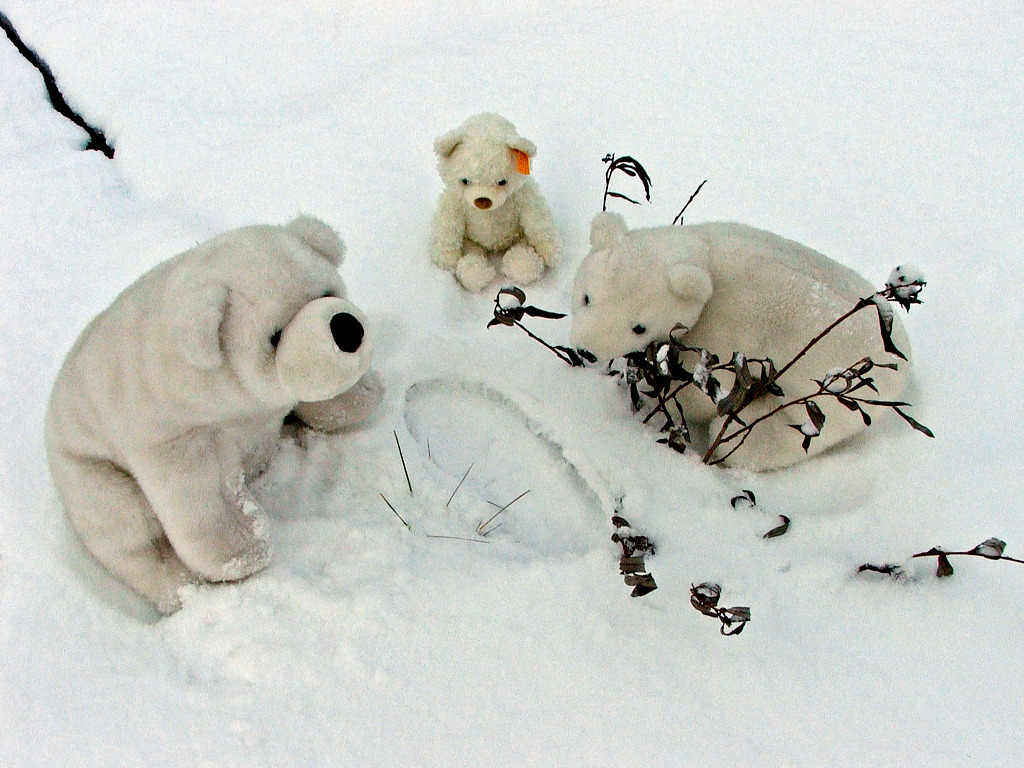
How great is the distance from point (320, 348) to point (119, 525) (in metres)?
0.60

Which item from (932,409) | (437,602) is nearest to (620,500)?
(437,602)

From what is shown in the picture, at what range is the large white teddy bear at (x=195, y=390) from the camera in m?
1.23

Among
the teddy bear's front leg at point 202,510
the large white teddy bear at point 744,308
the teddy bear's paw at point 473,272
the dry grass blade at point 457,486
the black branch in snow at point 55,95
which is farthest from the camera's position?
the black branch in snow at point 55,95

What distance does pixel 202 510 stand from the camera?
1357 mm

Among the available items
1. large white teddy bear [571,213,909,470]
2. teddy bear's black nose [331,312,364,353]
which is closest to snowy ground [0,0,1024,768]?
large white teddy bear [571,213,909,470]

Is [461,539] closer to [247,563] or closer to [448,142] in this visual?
[247,563]

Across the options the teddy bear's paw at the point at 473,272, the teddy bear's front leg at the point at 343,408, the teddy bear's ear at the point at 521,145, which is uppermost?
the teddy bear's ear at the point at 521,145

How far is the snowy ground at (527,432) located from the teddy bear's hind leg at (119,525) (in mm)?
66

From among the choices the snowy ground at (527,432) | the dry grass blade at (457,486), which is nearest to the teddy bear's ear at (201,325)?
the snowy ground at (527,432)

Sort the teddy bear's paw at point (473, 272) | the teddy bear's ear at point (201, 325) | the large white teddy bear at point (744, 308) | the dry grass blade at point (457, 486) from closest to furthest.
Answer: the teddy bear's ear at point (201, 325) → the large white teddy bear at point (744, 308) → the dry grass blade at point (457, 486) → the teddy bear's paw at point (473, 272)

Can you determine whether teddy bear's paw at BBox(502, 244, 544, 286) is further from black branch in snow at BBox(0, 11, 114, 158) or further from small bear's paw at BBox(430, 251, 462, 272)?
black branch in snow at BBox(0, 11, 114, 158)

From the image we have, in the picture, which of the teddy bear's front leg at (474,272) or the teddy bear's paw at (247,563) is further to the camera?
the teddy bear's front leg at (474,272)

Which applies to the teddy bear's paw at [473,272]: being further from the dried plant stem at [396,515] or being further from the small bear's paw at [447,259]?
the dried plant stem at [396,515]

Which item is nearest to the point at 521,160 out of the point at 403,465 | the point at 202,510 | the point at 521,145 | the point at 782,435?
the point at 521,145
